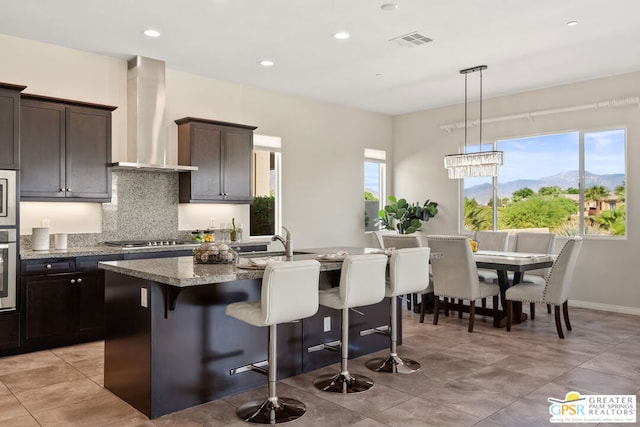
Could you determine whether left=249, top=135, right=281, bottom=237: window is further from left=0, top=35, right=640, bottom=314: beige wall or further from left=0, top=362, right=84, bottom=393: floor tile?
left=0, top=362, right=84, bottom=393: floor tile

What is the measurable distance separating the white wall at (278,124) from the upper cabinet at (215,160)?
11.7 inches

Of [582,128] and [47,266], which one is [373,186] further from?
[47,266]

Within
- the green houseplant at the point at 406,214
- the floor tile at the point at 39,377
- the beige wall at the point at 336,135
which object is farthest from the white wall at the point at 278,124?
the floor tile at the point at 39,377

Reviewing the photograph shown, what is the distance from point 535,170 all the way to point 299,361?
16.3 ft

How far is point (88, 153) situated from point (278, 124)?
2794 millimetres

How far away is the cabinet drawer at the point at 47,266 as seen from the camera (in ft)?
14.2

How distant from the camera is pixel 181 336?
3.11 meters

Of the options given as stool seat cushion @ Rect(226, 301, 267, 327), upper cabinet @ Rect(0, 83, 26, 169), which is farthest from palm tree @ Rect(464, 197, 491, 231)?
upper cabinet @ Rect(0, 83, 26, 169)

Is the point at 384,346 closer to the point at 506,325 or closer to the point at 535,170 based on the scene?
the point at 506,325

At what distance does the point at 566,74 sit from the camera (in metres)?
6.13

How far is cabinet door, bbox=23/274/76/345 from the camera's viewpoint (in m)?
4.33

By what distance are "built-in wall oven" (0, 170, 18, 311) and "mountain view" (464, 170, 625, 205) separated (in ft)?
20.3

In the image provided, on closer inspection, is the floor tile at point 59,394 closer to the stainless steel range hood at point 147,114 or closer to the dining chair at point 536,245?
the stainless steel range hood at point 147,114

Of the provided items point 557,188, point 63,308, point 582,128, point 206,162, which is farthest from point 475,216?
point 63,308
